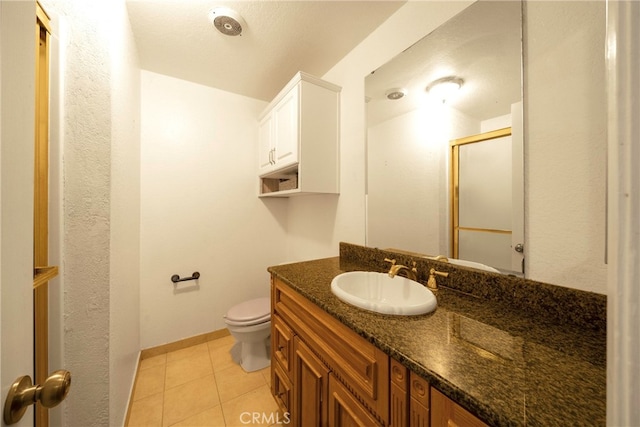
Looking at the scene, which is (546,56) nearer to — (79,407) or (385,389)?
(385,389)

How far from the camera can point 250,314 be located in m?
1.62

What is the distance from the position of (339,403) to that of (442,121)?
1242 millimetres

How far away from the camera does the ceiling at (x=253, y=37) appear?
122cm

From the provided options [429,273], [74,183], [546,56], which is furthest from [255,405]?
[546,56]

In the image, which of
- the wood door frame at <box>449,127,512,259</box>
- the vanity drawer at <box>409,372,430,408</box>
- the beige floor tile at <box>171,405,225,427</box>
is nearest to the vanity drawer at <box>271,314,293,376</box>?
the beige floor tile at <box>171,405,225,427</box>

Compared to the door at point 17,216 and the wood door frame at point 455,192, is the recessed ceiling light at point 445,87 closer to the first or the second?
the wood door frame at point 455,192

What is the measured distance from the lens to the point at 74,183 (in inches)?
32.8

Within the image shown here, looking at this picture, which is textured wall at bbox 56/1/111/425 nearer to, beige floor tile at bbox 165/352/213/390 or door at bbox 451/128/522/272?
beige floor tile at bbox 165/352/213/390

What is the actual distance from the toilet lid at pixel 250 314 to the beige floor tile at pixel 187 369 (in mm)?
419

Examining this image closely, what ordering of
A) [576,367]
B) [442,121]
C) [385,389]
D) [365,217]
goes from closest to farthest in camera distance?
[576,367], [385,389], [442,121], [365,217]

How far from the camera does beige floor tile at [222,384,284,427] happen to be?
4.08ft

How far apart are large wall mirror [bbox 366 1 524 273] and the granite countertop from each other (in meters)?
0.25

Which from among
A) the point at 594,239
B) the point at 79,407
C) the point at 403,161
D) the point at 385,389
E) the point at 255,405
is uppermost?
the point at 403,161
